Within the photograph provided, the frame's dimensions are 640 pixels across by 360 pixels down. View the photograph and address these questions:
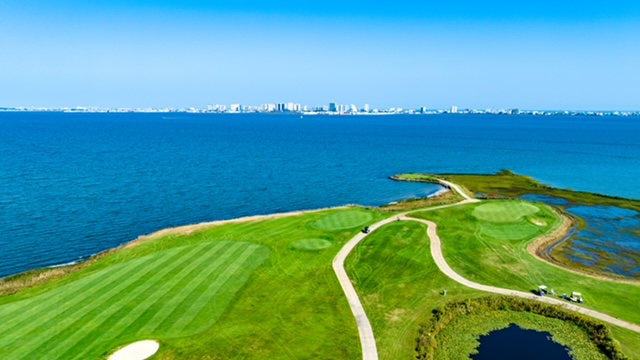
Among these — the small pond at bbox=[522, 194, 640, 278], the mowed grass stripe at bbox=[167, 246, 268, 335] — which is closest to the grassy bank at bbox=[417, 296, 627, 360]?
the small pond at bbox=[522, 194, 640, 278]

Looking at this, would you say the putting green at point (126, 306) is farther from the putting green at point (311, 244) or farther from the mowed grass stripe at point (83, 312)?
the putting green at point (311, 244)

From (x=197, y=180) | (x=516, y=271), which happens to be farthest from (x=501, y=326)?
(x=197, y=180)

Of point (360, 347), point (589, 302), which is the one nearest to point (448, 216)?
point (589, 302)

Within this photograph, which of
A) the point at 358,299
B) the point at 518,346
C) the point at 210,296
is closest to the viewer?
the point at 518,346

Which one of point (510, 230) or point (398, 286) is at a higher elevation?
point (510, 230)

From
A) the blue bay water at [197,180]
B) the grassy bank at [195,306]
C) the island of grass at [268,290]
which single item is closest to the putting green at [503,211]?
the island of grass at [268,290]

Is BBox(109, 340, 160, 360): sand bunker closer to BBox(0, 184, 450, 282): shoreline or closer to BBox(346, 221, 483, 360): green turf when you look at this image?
BBox(346, 221, 483, 360): green turf

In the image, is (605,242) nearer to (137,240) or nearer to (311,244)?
(311,244)
